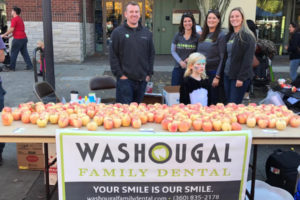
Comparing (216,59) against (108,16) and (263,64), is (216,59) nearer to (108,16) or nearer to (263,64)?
(263,64)

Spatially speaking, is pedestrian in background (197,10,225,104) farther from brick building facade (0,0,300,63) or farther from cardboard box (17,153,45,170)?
brick building facade (0,0,300,63)

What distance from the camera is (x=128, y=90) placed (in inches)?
Result: 175

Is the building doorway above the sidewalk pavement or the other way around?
above

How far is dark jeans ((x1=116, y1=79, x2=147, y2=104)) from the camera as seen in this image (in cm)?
444

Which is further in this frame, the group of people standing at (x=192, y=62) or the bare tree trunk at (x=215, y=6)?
the bare tree trunk at (x=215, y=6)

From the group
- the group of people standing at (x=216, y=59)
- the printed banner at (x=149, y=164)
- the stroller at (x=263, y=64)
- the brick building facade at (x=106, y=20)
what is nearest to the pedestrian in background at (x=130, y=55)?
the group of people standing at (x=216, y=59)

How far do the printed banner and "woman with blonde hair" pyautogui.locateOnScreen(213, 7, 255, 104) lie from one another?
221 cm

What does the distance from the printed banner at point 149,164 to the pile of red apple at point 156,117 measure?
0.23 meters

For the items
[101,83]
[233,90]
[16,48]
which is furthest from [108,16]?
[233,90]

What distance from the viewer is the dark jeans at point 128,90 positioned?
4.44 metres

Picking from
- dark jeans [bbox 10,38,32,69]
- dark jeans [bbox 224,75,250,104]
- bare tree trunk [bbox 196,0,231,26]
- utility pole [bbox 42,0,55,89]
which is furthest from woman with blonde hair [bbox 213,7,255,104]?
bare tree trunk [bbox 196,0,231,26]

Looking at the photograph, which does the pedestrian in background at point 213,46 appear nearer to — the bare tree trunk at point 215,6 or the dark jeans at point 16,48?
the dark jeans at point 16,48

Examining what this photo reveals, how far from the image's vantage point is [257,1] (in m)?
14.9

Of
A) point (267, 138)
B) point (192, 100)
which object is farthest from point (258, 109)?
point (192, 100)
